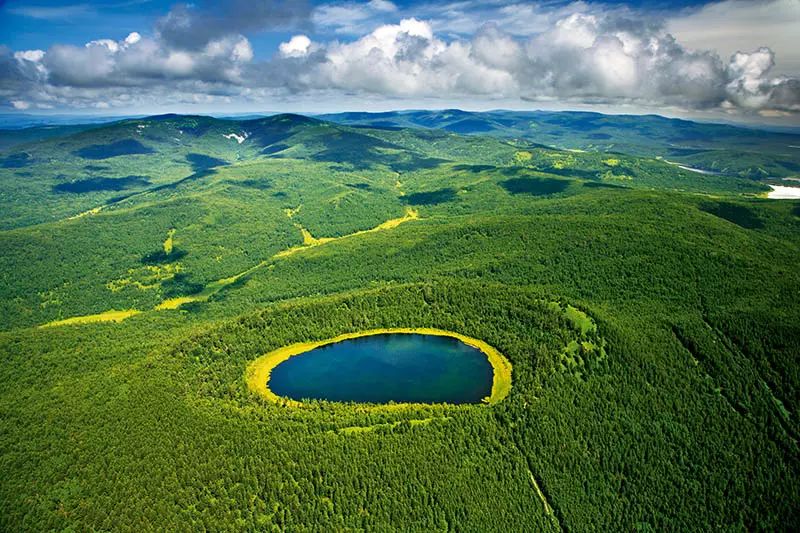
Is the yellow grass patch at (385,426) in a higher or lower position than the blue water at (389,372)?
higher

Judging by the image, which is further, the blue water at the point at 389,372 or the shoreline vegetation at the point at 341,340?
the blue water at the point at 389,372

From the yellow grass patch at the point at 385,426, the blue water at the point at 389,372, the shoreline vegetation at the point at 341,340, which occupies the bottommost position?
the blue water at the point at 389,372

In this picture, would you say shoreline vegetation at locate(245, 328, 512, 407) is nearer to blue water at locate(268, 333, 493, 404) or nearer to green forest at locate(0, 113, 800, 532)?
blue water at locate(268, 333, 493, 404)

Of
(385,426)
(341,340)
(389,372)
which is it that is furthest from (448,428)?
(341,340)

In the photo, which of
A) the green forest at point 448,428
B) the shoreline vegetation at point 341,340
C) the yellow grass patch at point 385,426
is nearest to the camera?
the green forest at point 448,428

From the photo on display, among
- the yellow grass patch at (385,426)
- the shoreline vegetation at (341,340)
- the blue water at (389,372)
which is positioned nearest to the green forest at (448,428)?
the yellow grass patch at (385,426)

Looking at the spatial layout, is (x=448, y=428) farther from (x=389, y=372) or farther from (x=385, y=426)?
(x=389, y=372)

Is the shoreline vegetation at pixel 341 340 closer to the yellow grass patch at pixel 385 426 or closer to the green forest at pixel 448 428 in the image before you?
the green forest at pixel 448 428

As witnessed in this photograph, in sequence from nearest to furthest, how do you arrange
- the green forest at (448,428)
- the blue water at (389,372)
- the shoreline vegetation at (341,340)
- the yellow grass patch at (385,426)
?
the green forest at (448,428) < the yellow grass patch at (385,426) < the shoreline vegetation at (341,340) < the blue water at (389,372)
